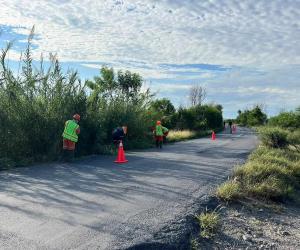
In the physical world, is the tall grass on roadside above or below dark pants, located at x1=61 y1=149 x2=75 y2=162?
below

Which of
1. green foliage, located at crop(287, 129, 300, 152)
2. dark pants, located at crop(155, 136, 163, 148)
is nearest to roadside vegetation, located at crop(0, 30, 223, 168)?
dark pants, located at crop(155, 136, 163, 148)

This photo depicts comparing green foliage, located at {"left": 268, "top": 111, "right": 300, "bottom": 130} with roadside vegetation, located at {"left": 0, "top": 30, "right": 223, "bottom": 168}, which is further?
green foliage, located at {"left": 268, "top": 111, "right": 300, "bottom": 130}

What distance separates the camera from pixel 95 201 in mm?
8820

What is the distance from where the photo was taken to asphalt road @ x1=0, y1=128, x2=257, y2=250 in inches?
248

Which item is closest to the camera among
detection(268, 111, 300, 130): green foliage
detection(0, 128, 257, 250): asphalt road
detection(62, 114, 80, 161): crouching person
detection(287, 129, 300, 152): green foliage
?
detection(0, 128, 257, 250): asphalt road

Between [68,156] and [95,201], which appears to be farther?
[68,156]

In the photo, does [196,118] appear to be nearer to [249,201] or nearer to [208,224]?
[249,201]

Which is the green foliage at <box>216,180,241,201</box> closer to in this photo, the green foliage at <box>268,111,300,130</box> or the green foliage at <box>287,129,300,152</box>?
the green foliage at <box>287,129,300,152</box>

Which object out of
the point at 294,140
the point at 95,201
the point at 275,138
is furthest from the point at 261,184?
the point at 294,140

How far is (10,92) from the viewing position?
15.8 meters

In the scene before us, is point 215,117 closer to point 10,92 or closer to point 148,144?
point 148,144

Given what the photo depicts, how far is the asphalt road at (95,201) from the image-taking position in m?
6.31

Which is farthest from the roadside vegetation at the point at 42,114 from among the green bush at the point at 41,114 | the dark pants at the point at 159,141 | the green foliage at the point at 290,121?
the green foliage at the point at 290,121

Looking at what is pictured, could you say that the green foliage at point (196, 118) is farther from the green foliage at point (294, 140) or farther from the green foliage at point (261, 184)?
the green foliage at point (261, 184)
